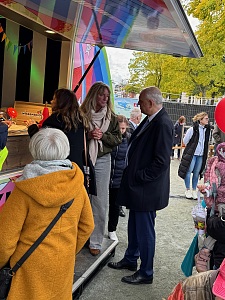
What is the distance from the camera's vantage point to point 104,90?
13.0 feet

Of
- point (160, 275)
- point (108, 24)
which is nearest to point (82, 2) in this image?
point (108, 24)

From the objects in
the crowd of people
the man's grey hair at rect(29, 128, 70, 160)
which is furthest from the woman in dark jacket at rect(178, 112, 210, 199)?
the man's grey hair at rect(29, 128, 70, 160)

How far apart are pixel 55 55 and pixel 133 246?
4.06 metres

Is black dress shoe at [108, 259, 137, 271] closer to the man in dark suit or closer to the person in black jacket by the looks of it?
the man in dark suit

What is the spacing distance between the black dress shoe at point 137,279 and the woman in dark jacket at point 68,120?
1282mm

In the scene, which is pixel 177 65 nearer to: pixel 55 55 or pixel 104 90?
pixel 55 55

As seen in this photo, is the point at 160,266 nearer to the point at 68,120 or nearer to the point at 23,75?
the point at 68,120

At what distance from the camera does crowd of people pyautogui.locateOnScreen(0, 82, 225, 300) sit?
2168 mm

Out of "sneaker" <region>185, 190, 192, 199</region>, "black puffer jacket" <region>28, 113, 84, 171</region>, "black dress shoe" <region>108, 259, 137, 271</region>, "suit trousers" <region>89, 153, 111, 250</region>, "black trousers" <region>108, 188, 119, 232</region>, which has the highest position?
"black puffer jacket" <region>28, 113, 84, 171</region>

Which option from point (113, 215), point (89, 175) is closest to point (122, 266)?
point (113, 215)

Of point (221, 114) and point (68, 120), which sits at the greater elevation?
point (221, 114)

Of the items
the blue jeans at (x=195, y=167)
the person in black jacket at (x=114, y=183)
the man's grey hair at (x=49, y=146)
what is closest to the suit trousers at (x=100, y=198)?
the person in black jacket at (x=114, y=183)

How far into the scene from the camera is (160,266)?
437 cm

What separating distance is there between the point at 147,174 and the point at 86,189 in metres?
0.66
